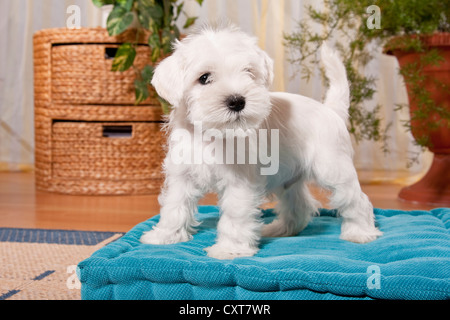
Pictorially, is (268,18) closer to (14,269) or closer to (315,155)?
(315,155)

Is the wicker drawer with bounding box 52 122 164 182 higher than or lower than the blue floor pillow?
higher

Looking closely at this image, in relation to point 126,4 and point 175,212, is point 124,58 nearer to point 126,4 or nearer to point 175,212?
point 126,4

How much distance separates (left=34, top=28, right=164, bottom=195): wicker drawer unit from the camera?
3.16m

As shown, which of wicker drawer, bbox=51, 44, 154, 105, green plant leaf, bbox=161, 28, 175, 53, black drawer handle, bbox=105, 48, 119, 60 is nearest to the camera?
green plant leaf, bbox=161, 28, 175, 53

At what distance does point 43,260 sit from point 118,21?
1.58m

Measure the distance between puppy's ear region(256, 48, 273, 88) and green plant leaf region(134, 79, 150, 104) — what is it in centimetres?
173

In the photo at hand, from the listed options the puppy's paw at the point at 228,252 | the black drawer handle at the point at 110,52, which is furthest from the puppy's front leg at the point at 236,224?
the black drawer handle at the point at 110,52

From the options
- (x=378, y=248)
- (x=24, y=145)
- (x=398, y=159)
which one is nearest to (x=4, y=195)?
(x=24, y=145)

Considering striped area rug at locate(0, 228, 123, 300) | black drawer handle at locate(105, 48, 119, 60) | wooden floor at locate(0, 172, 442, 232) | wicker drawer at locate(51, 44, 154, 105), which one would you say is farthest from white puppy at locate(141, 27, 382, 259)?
black drawer handle at locate(105, 48, 119, 60)

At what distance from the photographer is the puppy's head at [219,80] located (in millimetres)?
1287

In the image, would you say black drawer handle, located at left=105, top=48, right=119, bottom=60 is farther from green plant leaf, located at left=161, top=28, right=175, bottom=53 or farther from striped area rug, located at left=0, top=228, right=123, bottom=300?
striped area rug, located at left=0, top=228, right=123, bottom=300

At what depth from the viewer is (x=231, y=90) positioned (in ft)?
4.24

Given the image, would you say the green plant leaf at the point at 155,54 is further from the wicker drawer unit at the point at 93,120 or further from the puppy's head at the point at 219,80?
the puppy's head at the point at 219,80
